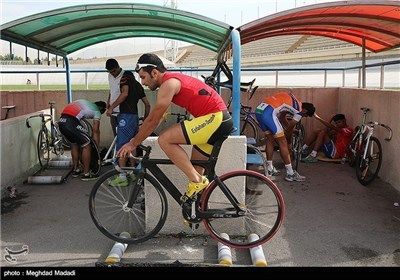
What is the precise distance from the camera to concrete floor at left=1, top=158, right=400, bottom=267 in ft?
13.1

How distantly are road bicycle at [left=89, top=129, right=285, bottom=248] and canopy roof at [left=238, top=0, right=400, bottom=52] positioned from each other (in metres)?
2.34

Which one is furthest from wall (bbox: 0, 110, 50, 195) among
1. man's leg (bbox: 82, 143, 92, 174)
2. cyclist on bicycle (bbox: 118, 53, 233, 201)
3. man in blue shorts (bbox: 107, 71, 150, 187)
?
A: cyclist on bicycle (bbox: 118, 53, 233, 201)

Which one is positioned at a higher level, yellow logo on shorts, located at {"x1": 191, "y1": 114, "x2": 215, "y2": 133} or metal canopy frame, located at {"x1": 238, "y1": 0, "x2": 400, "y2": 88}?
metal canopy frame, located at {"x1": 238, "y1": 0, "x2": 400, "y2": 88}

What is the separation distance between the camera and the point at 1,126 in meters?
5.99

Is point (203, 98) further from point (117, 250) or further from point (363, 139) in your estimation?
point (363, 139)

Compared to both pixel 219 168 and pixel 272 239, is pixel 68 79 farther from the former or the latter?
pixel 272 239

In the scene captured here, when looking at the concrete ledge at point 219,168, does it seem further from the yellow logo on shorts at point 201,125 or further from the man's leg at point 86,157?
the man's leg at point 86,157

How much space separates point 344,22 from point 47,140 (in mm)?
5993

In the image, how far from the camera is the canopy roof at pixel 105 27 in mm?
5320

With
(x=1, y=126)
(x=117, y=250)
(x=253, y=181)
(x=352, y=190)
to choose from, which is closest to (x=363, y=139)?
(x=352, y=190)

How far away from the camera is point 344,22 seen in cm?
734

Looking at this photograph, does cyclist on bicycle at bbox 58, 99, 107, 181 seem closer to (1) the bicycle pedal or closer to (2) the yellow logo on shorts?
(1) the bicycle pedal

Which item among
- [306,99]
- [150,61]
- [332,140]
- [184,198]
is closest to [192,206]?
[184,198]
